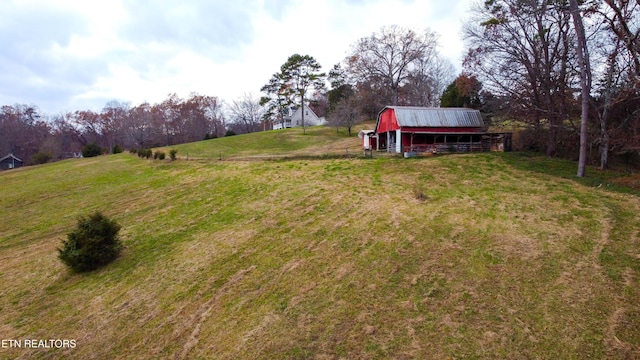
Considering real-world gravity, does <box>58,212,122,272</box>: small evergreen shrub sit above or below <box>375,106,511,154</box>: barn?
below

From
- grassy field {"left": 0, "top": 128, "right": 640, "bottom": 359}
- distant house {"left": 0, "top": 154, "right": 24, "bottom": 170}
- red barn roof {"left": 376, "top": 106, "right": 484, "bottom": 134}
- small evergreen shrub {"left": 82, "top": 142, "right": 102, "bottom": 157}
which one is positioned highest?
red barn roof {"left": 376, "top": 106, "right": 484, "bottom": 134}

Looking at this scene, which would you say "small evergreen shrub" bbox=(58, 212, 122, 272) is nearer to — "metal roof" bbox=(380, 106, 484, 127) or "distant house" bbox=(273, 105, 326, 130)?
"metal roof" bbox=(380, 106, 484, 127)

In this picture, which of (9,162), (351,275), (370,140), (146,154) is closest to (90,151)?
(146,154)

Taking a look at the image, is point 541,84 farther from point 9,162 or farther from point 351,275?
point 9,162

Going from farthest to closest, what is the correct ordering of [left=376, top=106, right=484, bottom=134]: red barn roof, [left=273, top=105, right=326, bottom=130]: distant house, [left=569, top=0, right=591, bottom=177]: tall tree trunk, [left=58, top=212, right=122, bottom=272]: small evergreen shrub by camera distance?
1. [left=273, top=105, right=326, bottom=130]: distant house
2. [left=376, top=106, right=484, bottom=134]: red barn roof
3. [left=569, top=0, right=591, bottom=177]: tall tree trunk
4. [left=58, top=212, right=122, bottom=272]: small evergreen shrub

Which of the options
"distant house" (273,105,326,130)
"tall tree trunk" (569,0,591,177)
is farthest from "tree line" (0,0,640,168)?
"distant house" (273,105,326,130)
